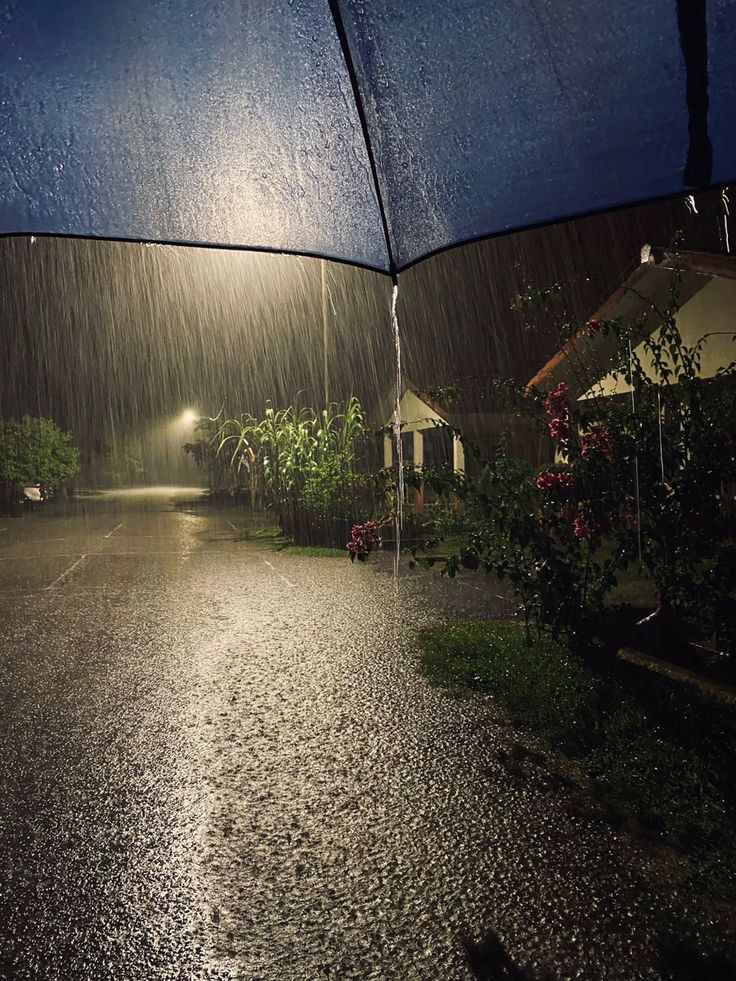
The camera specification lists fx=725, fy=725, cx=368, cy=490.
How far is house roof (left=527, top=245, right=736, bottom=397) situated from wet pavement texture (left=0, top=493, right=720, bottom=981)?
2.85 meters

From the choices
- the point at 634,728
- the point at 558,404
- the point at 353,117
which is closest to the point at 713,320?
the point at 558,404

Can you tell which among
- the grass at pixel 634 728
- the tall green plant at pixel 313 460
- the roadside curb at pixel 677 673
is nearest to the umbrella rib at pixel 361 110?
the grass at pixel 634 728

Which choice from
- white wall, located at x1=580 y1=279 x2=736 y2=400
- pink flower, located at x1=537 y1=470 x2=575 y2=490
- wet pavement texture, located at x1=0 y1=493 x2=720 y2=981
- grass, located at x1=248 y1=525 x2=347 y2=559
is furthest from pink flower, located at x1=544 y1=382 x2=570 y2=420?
grass, located at x1=248 y1=525 x2=347 y2=559

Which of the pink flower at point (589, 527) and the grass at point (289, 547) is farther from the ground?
the pink flower at point (589, 527)

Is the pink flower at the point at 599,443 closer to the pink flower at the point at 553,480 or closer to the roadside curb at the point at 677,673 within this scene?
the pink flower at the point at 553,480

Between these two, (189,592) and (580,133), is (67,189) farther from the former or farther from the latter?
(189,592)

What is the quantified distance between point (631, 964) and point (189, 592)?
292 inches

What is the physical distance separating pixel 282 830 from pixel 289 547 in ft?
35.4

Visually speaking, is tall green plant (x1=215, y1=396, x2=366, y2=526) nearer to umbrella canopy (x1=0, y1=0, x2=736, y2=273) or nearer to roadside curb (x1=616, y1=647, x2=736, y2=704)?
roadside curb (x1=616, y1=647, x2=736, y2=704)

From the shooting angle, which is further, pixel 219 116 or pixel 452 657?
pixel 452 657

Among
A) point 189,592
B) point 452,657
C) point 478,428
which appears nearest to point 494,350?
point 478,428

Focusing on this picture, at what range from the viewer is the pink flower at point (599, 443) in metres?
4.84

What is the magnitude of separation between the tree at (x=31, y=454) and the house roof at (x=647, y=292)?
31.7 meters

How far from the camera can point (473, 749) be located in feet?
13.0
